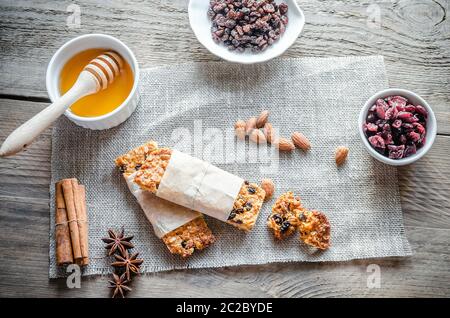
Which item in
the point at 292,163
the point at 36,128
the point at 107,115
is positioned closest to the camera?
the point at 36,128

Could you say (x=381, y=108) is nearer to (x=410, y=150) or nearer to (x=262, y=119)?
(x=410, y=150)

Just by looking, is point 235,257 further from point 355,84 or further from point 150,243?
point 355,84

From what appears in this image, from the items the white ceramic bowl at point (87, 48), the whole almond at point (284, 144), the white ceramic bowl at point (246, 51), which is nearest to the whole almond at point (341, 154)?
the whole almond at point (284, 144)

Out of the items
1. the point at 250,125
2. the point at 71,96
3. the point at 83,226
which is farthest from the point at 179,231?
the point at 71,96

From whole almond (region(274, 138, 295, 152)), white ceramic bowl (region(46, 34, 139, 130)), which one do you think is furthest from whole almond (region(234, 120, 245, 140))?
white ceramic bowl (region(46, 34, 139, 130))

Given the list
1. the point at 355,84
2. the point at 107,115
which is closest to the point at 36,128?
the point at 107,115

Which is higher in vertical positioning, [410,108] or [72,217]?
[410,108]
